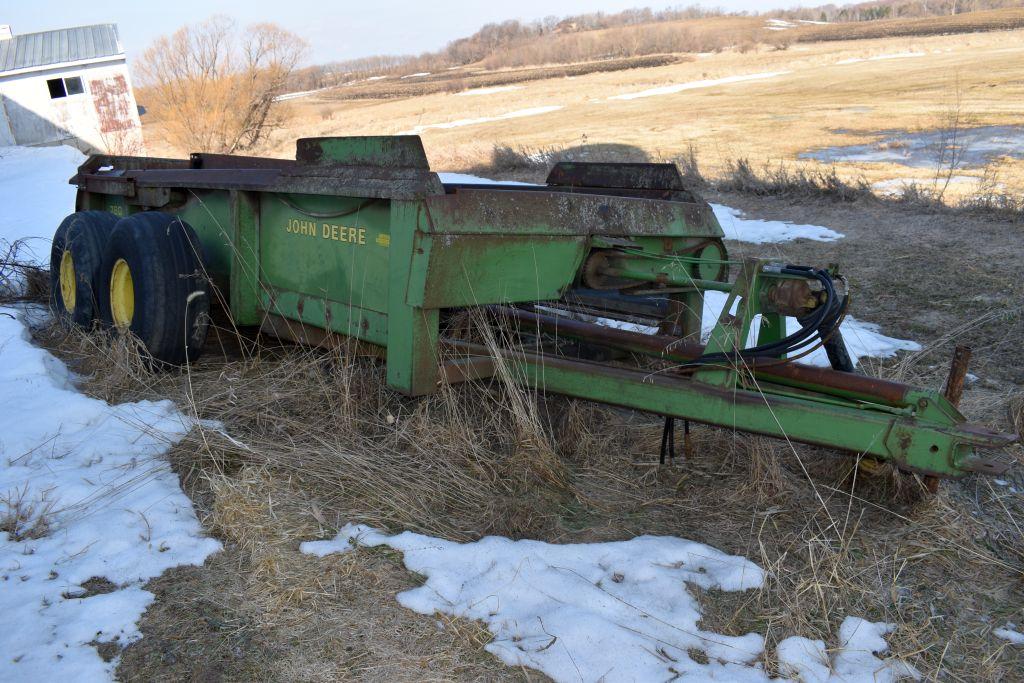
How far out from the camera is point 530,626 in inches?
109

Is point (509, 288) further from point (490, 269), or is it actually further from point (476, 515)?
point (476, 515)

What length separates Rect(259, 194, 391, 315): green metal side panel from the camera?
4012 mm

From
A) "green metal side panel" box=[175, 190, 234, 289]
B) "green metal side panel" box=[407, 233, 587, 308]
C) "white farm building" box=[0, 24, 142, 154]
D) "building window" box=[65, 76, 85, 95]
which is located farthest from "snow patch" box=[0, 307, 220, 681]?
"building window" box=[65, 76, 85, 95]

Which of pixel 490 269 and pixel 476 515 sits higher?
pixel 490 269

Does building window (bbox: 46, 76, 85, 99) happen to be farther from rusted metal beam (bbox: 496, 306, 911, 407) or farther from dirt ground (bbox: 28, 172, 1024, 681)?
rusted metal beam (bbox: 496, 306, 911, 407)

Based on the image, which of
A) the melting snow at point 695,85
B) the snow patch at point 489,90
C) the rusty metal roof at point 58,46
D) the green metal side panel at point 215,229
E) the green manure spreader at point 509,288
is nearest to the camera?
A: the green manure spreader at point 509,288

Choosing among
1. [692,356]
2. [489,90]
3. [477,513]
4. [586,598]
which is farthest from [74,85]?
[586,598]

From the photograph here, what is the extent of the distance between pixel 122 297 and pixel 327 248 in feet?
5.19

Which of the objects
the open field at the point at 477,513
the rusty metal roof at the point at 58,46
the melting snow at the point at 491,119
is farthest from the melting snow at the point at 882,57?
the open field at the point at 477,513

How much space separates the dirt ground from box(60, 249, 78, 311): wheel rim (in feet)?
2.81

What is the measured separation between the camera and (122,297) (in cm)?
512

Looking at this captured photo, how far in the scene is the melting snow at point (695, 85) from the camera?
30.7 metres

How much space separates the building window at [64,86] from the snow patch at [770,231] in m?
23.5

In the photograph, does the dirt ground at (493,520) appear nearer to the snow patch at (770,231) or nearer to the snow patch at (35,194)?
the snow patch at (770,231)
